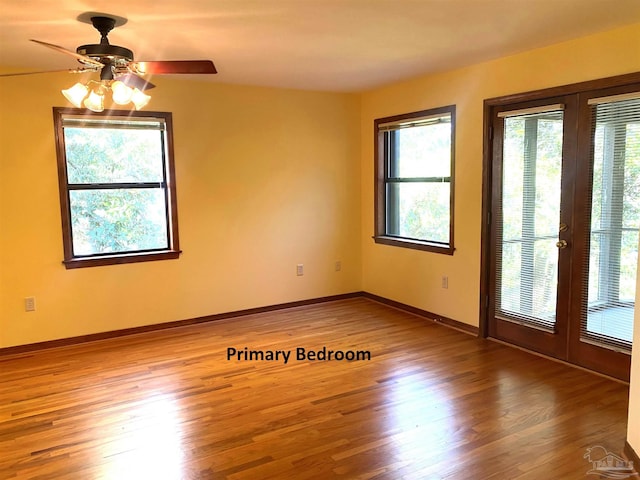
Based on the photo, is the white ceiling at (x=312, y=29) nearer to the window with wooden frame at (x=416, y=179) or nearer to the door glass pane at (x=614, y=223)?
the door glass pane at (x=614, y=223)

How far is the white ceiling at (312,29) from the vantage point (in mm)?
2654

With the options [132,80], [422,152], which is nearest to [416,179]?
[422,152]

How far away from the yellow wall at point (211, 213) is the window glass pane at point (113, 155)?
182 mm

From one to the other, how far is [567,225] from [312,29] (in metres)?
2.23

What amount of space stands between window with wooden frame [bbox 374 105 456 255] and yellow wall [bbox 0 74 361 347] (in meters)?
0.38

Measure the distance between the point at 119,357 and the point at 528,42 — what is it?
3893mm

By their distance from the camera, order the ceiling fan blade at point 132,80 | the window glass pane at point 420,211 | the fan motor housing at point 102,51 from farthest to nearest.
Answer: the window glass pane at point 420,211, the ceiling fan blade at point 132,80, the fan motor housing at point 102,51

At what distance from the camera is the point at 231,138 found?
16.1 feet

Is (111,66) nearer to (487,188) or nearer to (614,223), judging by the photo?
(487,188)

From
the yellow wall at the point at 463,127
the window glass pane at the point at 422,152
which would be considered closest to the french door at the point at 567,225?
the yellow wall at the point at 463,127

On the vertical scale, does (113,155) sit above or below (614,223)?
above

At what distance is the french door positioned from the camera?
3242mm

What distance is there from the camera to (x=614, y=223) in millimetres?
3291

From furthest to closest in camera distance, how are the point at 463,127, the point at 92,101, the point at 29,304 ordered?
the point at 463,127 → the point at 29,304 → the point at 92,101
